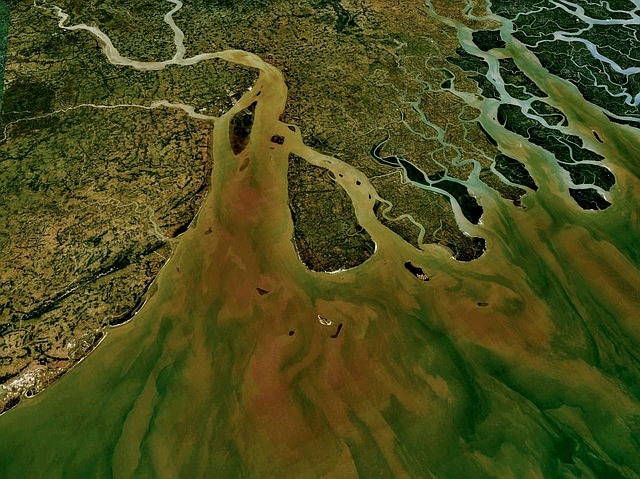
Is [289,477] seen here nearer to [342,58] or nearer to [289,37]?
[342,58]

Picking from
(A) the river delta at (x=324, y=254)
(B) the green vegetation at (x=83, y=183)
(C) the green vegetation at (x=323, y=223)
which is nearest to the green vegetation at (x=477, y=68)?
(A) the river delta at (x=324, y=254)

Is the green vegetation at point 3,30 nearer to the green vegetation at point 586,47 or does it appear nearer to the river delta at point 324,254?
the river delta at point 324,254

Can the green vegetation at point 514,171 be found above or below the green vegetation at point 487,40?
below

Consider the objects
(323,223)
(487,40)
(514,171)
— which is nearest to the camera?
(323,223)

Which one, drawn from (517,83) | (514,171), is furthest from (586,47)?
(514,171)

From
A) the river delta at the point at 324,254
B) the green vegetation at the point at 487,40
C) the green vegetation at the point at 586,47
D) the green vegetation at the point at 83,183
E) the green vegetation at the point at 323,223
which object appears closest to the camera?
the river delta at the point at 324,254

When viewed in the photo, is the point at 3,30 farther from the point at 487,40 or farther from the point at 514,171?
the point at 514,171

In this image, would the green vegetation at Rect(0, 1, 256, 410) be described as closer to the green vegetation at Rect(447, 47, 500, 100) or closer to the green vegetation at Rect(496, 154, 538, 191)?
the green vegetation at Rect(447, 47, 500, 100)

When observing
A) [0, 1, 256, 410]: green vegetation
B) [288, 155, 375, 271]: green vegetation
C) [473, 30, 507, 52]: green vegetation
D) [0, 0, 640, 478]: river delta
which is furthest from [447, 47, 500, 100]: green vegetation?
[0, 1, 256, 410]: green vegetation

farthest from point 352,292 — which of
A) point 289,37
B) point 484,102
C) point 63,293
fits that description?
point 289,37
